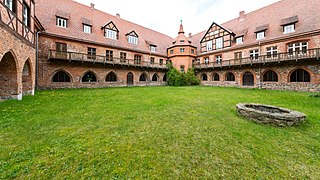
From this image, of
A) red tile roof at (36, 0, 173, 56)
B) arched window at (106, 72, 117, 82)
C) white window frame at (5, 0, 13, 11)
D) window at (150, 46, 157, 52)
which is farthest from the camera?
window at (150, 46, 157, 52)

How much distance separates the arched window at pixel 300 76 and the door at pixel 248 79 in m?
4.41

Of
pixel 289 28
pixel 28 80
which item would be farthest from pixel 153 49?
pixel 289 28

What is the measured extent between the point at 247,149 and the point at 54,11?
2457cm

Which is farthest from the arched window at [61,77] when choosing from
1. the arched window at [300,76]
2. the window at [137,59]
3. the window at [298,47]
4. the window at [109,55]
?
the arched window at [300,76]

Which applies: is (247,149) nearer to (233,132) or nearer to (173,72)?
(233,132)

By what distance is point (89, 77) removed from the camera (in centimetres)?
1900

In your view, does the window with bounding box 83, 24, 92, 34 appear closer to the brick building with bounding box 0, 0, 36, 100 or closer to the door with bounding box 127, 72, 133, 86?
the door with bounding box 127, 72, 133, 86

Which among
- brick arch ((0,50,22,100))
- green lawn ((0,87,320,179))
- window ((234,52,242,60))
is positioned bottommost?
green lawn ((0,87,320,179))

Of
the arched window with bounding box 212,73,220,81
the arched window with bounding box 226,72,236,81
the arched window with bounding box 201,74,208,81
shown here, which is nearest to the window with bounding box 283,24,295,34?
the arched window with bounding box 226,72,236,81

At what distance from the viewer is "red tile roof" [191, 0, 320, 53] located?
648 inches

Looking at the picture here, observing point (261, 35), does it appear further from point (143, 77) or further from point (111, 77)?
point (111, 77)

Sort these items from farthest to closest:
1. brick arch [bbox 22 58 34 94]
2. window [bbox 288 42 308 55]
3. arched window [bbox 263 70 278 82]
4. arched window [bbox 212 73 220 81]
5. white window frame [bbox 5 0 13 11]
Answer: arched window [bbox 212 73 220 81] < arched window [bbox 263 70 278 82] < window [bbox 288 42 308 55] < brick arch [bbox 22 58 34 94] < white window frame [bbox 5 0 13 11]

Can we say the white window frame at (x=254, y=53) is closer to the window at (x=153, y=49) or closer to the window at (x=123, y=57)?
the window at (x=153, y=49)

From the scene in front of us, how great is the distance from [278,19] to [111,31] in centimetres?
2465
